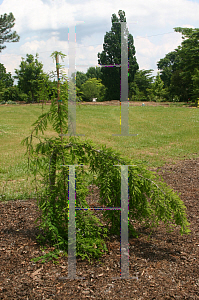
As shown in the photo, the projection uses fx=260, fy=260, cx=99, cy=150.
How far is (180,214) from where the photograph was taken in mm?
2547

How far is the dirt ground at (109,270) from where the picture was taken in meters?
2.13

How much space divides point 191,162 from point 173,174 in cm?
136

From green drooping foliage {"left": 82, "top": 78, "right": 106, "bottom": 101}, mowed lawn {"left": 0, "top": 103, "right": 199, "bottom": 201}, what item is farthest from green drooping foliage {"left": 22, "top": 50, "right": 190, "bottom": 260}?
green drooping foliage {"left": 82, "top": 78, "right": 106, "bottom": 101}

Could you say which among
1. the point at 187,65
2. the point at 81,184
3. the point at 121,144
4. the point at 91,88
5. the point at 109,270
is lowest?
the point at 109,270

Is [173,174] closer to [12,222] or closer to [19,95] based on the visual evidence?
[12,222]

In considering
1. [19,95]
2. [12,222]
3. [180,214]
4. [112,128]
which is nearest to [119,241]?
[180,214]

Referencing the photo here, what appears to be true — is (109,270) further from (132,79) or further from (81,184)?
(132,79)

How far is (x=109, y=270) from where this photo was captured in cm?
242

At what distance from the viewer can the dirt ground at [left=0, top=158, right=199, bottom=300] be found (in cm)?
213

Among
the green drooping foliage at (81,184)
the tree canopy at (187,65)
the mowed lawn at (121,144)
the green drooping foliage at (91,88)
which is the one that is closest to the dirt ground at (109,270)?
the green drooping foliage at (81,184)

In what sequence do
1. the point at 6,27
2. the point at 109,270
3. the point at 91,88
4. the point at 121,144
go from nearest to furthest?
the point at 109,270 < the point at 121,144 < the point at 6,27 < the point at 91,88

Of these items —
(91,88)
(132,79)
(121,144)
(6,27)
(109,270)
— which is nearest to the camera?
(109,270)

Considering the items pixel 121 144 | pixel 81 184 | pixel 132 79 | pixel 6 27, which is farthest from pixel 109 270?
pixel 132 79

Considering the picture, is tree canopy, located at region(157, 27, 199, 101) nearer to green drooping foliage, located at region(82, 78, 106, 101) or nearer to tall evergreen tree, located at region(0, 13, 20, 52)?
green drooping foliage, located at region(82, 78, 106, 101)
